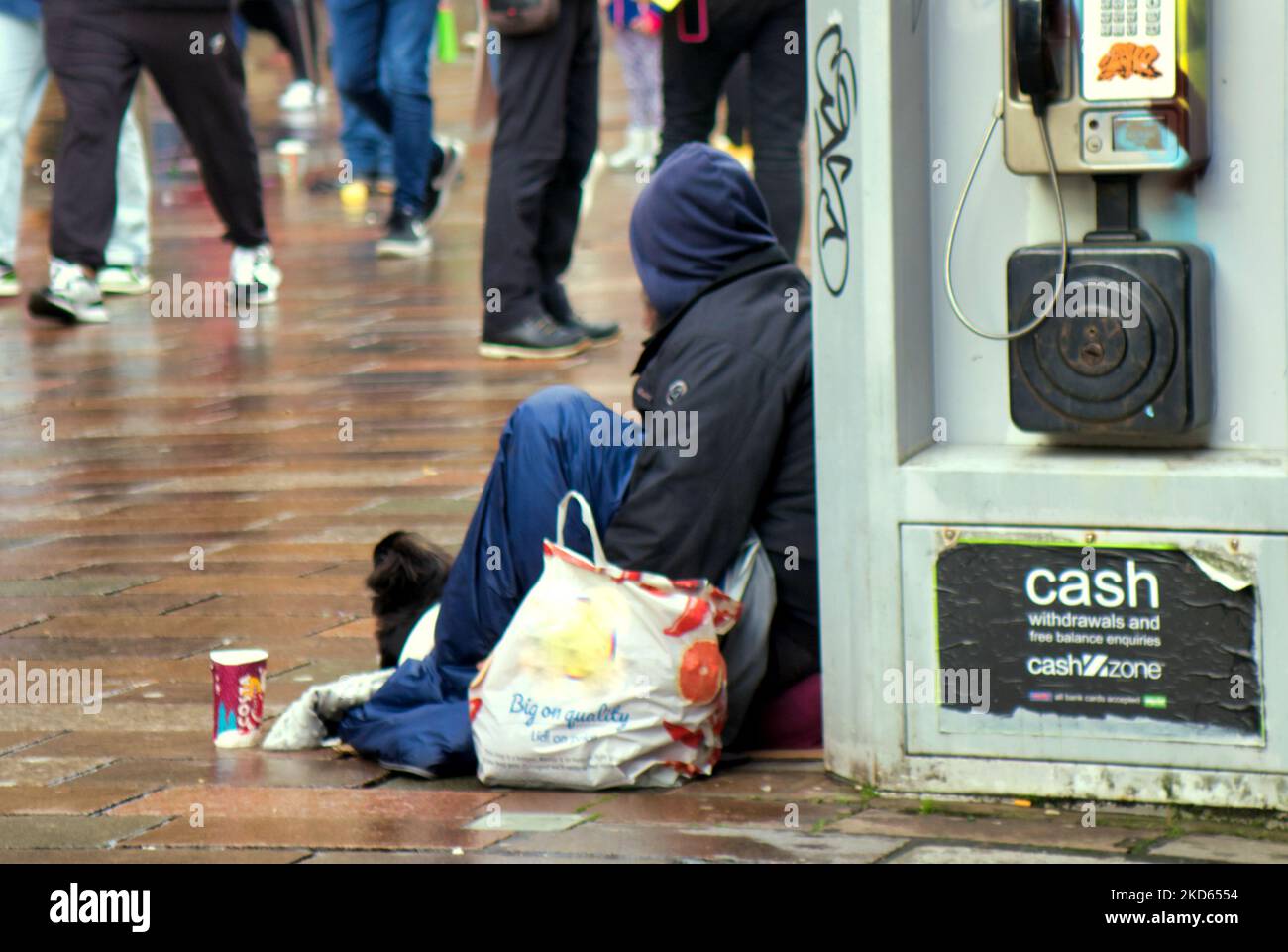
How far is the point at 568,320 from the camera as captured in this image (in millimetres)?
8625

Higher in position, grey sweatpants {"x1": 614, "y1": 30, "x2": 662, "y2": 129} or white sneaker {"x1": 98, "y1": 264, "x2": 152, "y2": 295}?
grey sweatpants {"x1": 614, "y1": 30, "x2": 662, "y2": 129}

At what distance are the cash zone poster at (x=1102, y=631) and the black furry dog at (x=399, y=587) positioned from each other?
56.7 inches

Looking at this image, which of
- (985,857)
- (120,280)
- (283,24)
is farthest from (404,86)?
(985,857)

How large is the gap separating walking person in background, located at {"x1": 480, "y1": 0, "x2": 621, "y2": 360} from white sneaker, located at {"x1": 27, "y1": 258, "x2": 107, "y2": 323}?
6.23 ft

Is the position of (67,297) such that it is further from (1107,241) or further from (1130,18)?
(1130,18)

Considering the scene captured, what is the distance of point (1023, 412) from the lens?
3781mm

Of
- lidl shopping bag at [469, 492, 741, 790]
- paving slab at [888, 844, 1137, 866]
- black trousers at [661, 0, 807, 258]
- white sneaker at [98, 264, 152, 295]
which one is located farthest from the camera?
white sneaker at [98, 264, 152, 295]

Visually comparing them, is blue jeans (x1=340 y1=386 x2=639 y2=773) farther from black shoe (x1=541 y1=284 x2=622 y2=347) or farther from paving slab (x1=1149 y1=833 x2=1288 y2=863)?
black shoe (x1=541 y1=284 x2=622 y2=347)

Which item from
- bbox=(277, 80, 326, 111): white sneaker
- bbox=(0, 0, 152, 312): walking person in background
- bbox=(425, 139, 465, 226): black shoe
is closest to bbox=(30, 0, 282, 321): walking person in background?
bbox=(0, 0, 152, 312): walking person in background

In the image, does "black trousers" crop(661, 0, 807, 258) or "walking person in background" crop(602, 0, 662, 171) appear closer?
"black trousers" crop(661, 0, 807, 258)

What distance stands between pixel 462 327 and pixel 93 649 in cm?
417

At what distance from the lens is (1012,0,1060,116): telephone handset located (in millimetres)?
3564

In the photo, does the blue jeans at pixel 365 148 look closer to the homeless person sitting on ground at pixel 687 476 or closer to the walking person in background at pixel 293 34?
the walking person in background at pixel 293 34
